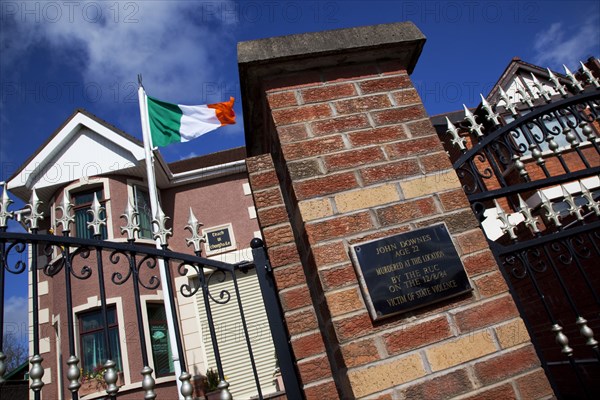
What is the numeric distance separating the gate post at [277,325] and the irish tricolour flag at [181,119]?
7.77 m

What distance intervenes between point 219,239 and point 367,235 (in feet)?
30.0

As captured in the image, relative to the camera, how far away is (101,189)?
10117mm

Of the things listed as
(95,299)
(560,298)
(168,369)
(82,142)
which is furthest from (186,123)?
(560,298)

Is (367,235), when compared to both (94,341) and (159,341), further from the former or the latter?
(94,341)

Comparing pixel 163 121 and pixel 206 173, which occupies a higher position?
pixel 163 121

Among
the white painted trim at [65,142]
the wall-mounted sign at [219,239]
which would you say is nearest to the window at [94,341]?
the wall-mounted sign at [219,239]

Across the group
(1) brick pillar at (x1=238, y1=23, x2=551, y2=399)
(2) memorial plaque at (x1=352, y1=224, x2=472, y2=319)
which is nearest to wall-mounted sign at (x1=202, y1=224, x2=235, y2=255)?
(1) brick pillar at (x1=238, y1=23, x2=551, y2=399)

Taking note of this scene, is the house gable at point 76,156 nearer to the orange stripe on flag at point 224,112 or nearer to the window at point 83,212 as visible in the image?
the window at point 83,212

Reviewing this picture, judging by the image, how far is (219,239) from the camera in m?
10.4

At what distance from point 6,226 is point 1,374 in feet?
2.53

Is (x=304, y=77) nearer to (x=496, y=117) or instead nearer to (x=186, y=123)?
(x=496, y=117)

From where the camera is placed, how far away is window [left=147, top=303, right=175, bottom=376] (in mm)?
8445

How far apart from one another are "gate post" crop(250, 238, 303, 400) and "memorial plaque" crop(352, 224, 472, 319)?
0.59 meters

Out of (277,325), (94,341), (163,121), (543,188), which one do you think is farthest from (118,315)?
(543,188)
